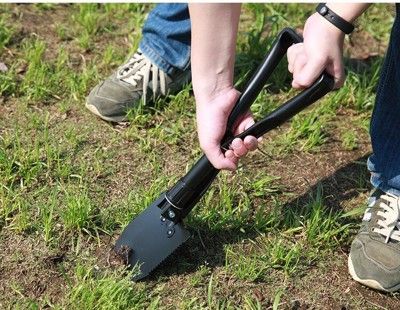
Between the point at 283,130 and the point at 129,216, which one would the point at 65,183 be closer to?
the point at 129,216

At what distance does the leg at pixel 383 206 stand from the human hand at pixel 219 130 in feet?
1.43

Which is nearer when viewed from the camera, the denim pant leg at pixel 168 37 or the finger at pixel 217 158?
the finger at pixel 217 158

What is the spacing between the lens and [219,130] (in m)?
1.98

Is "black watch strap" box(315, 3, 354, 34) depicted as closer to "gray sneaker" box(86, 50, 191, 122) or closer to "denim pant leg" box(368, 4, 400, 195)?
"denim pant leg" box(368, 4, 400, 195)

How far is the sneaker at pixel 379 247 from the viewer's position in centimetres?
218

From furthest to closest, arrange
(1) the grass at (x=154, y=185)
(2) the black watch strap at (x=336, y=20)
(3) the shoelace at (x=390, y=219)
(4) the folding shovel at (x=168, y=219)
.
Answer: (3) the shoelace at (x=390, y=219), (1) the grass at (x=154, y=185), (4) the folding shovel at (x=168, y=219), (2) the black watch strap at (x=336, y=20)

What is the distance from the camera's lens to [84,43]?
295cm

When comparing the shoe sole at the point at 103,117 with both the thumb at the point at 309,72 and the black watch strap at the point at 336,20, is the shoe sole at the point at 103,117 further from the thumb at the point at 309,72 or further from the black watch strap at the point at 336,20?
the black watch strap at the point at 336,20

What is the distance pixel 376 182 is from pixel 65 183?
38.3 inches

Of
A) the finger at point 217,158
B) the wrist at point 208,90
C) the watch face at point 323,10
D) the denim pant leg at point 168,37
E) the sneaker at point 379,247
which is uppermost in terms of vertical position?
the watch face at point 323,10

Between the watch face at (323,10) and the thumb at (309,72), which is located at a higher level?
the watch face at (323,10)

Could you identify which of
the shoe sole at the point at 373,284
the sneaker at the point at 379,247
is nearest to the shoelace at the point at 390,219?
the sneaker at the point at 379,247

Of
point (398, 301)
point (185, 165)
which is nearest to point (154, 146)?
point (185, 165)

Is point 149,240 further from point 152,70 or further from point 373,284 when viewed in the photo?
point 152,70
